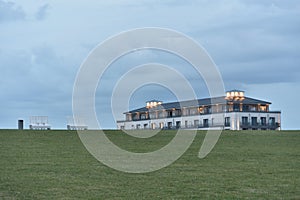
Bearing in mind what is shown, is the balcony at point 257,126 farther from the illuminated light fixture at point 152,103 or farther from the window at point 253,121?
the illuminated light fixture at point 152,103

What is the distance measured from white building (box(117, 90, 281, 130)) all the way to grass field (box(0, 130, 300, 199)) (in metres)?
63.9

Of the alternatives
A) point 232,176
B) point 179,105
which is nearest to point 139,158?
point 232,176

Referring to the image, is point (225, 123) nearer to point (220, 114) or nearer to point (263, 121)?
point (220, 114)

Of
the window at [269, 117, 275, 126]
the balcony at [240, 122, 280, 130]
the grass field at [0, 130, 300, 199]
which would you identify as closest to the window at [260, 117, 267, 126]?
the balcony at [240, 122, 280, 130]

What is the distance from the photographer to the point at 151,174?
1831 centimetres

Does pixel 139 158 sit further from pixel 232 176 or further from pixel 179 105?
pixel 179 105

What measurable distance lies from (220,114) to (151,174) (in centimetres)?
7942

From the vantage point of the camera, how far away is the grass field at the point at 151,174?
575 inches

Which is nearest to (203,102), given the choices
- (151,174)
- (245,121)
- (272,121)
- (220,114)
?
(220,114)

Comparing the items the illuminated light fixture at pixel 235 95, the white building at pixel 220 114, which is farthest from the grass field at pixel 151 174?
the illuminated light fixture at pixel 235 95

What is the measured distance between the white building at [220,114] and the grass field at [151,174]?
210ft

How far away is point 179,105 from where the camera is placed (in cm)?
9344

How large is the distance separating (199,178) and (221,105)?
8002 centimetres

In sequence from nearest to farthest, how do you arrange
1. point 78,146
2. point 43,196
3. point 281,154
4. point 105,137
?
point 43,196
point 281,154
point 78,146
point 105,137
